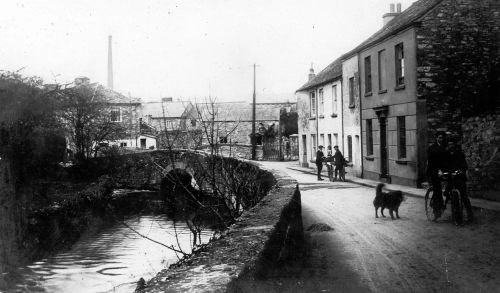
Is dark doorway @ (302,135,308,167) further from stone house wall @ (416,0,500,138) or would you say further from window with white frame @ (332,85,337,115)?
stone house wall @ (416,0,500,138)

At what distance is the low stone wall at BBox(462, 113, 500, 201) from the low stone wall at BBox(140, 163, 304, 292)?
683 centimetres

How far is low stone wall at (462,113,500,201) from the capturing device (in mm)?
11641

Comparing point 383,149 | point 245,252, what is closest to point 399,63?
point 383,149

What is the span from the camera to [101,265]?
1598 cm

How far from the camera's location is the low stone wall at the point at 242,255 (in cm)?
275

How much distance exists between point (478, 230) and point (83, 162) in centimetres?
2741

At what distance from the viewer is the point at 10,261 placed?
54.7 ft

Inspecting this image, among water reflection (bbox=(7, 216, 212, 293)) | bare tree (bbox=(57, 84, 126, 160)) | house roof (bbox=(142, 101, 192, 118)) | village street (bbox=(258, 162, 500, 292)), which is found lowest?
water reflection (bbox=(7, 216, 212, 293))

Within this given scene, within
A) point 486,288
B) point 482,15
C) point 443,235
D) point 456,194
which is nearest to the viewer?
point 486,288

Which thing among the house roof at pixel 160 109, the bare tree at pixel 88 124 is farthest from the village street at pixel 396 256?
the house roof at pixel 160 109

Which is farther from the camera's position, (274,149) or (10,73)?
(274,149)

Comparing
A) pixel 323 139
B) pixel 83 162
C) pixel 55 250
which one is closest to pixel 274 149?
pixel 323 139

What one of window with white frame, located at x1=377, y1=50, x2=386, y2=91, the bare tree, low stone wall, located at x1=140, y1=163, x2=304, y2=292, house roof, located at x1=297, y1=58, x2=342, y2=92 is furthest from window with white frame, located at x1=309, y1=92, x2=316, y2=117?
low stone wall, located at x1=140, y1=163, x2=304, y2=292

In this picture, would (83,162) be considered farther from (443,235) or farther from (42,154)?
(443,235)
